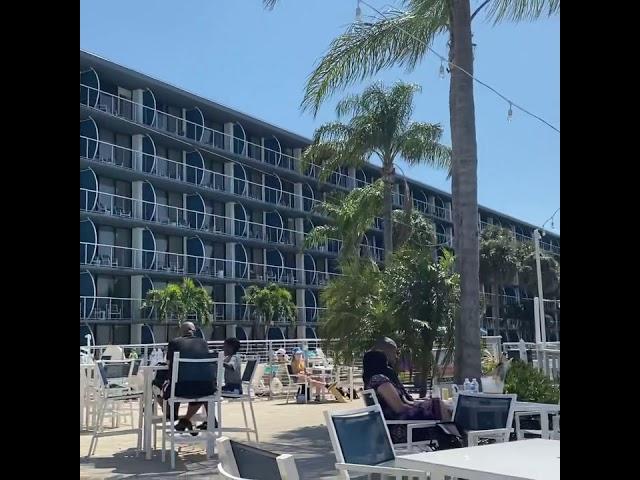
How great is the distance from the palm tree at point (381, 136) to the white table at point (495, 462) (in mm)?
16714

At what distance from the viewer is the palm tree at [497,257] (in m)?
49.7

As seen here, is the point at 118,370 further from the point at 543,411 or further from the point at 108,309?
the point at 108,309

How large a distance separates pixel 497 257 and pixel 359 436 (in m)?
46.9

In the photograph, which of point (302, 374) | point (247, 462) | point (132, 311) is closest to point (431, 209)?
point (132, 311)

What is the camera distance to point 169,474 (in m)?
6.68

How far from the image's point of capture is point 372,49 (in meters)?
10.7
